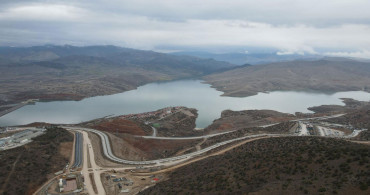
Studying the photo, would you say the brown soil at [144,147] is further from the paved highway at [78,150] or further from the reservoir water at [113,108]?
the reservoir water at [113,108]

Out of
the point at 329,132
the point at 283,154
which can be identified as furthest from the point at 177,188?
the point at 329,132

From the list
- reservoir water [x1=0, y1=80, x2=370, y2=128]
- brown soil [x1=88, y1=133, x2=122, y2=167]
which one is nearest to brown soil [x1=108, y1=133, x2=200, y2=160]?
brown soil [x1=88, y1=133, x2=122, y2=167]

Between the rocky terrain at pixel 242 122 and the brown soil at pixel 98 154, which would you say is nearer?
the brown soil at pixel 98 154

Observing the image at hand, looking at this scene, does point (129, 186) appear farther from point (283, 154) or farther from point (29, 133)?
point (29, 133)

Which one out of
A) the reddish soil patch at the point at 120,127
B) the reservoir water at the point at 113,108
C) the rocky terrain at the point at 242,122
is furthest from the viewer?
the reservoir water at the point at 113,108

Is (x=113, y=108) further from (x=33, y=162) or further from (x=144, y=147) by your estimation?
(x=33, y=162)

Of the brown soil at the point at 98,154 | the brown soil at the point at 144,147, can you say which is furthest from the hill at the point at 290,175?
the brown soil at the point at 144,147

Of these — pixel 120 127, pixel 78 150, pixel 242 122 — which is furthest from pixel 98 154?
pixel 242 122

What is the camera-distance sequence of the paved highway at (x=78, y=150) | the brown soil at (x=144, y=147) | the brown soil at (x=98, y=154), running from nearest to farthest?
the paved highway at (x=78, y=150), the brown soil at (x=98, y=154), the brown soil at (x=144, y=147)

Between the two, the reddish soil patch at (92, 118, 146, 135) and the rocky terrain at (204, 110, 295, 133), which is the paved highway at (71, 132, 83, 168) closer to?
the reddish soil patch at (92, 118, 146, 135)
